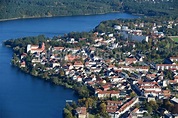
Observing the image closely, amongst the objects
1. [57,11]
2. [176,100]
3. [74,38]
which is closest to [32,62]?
[74,38]

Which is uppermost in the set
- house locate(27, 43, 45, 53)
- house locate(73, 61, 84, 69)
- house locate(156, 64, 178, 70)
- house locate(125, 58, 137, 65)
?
house locate(27, 43, 45, 53)

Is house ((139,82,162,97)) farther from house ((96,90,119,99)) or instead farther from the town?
house ((96,90,119,99))

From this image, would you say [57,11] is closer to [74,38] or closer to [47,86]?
[74,38]

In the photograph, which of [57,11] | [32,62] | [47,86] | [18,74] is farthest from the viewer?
[57,11]

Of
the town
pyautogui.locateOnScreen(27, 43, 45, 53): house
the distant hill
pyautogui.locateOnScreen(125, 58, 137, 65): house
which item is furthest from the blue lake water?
the distant hill

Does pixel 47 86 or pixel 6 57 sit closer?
pixel 47 86

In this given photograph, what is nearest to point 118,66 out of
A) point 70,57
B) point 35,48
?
point 70,57

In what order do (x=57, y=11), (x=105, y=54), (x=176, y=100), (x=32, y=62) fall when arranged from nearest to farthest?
1. (x=176, y=100)
2. (x=32, y=62)
3. (x=105, y=54)
4. (x=57, y=11)
